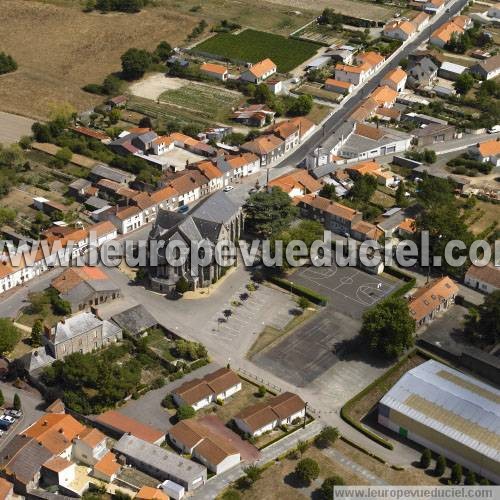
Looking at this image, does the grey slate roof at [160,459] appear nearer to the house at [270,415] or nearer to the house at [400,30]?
the house at [270,415]

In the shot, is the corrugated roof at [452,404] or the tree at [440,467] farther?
the corrugated roof at [452,404]

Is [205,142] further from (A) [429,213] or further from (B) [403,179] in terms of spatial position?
(A) [429,213]

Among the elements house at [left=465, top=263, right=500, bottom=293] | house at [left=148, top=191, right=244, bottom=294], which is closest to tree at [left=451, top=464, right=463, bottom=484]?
house at [left=465, top=263, right=500, bottom=293]

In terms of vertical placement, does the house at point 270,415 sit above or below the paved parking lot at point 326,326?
above

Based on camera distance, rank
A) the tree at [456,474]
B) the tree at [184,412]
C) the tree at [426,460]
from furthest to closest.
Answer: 1. the tree at [184,412]
2. the tree at [426,460]
3. the tree at [456,474]

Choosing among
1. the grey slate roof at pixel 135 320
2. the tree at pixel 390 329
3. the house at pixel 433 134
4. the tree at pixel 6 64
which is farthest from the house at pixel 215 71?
the tree at pixel 390 329

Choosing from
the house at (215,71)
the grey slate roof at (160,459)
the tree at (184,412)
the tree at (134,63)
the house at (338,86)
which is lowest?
the tree at (184,412)

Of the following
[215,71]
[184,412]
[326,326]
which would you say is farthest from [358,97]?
[184,412]

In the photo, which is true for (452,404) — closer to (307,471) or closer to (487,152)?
(307,471)
